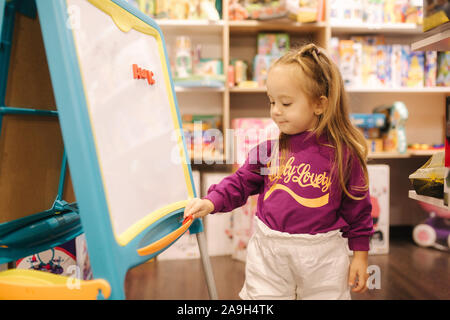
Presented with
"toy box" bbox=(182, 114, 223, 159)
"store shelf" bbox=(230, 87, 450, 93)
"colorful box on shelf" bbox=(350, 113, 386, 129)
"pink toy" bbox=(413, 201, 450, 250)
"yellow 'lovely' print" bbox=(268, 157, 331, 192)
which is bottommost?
"pink toy" bbox=(413, 201, 450, 250)

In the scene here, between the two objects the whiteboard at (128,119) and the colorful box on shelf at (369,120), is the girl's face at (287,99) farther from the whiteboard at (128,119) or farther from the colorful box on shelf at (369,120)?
the colorful box on shelf at (369,120)

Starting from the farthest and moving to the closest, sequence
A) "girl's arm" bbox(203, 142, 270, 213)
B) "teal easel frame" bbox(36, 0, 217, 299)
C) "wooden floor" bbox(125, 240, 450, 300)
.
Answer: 1. "wooden floor" bbox(125, 240, 450, 300)
2. "girl's arm" bbox(203, 142, 270, 213)
3. "teal easel frame" bbox(36, 0, 217, 299)

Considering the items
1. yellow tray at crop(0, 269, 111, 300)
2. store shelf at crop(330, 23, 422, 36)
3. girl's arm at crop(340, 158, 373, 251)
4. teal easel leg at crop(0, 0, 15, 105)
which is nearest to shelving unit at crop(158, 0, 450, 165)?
store shelf at crop(330, 23, 422, 36)

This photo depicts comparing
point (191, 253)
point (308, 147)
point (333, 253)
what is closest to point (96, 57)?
point (308, 147)

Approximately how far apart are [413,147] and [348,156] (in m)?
1.73

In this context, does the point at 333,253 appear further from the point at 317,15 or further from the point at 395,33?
the point at 395,33

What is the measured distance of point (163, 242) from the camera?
736 mm

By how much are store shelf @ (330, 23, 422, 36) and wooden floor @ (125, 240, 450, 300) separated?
134 cm

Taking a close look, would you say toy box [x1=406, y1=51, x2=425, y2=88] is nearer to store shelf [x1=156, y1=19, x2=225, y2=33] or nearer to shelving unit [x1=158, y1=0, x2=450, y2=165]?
shelving unit [x1=158, y1=0, x2=450, y2=165]

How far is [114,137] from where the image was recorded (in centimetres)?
66

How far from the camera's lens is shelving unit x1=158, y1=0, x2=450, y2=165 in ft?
7.27

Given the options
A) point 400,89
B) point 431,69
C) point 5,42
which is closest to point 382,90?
point 400,89

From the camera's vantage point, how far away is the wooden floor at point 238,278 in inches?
62.4

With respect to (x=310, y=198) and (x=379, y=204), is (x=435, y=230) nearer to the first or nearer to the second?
(x=379, y=204)
